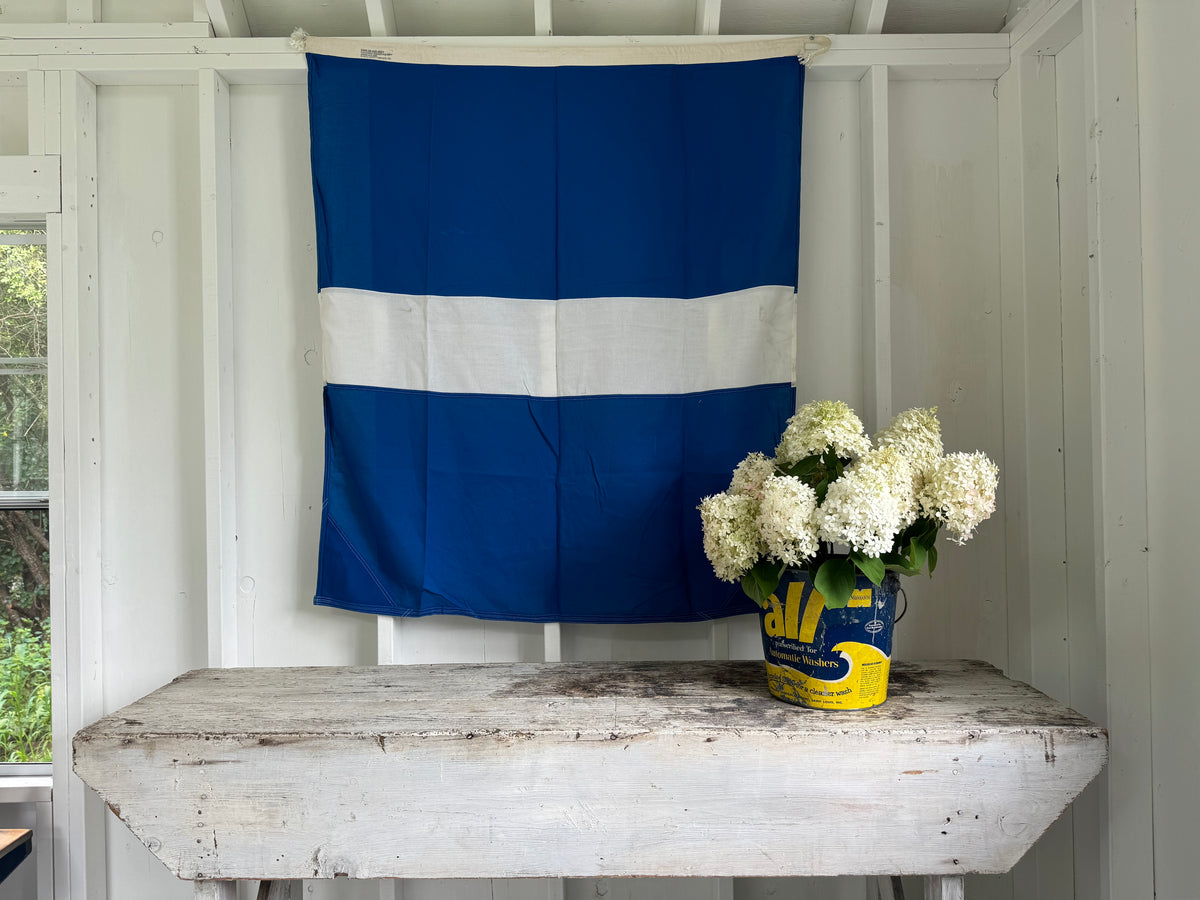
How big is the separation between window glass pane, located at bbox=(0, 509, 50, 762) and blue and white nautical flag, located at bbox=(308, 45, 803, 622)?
81 cm

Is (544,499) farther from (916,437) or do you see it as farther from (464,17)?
(464,17)

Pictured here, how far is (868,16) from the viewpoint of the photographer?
1821 millimetres

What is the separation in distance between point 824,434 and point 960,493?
0.25 meters

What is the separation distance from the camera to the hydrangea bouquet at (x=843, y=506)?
1.29 meters

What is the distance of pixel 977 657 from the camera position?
6.29 feet

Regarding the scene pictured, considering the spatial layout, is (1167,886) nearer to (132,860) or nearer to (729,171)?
(729,171)

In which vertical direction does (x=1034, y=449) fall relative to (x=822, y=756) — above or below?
above

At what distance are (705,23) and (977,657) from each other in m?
1.72

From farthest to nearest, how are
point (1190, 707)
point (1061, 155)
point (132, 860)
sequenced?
point (132, 860) → point (1061, 155) → point (1190, 707)

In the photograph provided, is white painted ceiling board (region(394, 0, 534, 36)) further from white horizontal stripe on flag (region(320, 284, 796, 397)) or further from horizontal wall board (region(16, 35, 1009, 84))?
white horizontal stripe on flag (region(320, 284, 796, 397))

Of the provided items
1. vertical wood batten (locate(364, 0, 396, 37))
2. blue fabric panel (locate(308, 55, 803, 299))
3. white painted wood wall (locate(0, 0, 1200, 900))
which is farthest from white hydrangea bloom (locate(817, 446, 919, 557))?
vertical wood batten (locate(364, 0, 396, 37))

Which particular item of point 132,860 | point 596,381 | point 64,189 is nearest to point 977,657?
point 596,381

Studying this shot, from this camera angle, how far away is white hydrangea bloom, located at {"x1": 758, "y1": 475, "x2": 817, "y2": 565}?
1309 millimetres

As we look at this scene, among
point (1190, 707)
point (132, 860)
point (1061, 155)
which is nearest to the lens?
point (1190, 707)
